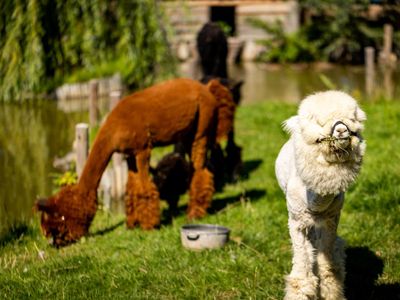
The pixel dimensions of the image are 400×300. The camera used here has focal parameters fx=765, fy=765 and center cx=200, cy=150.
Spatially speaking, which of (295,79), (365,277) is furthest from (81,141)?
(295,79)

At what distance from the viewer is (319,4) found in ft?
94.7

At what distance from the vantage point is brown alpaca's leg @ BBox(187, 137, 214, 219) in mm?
8852

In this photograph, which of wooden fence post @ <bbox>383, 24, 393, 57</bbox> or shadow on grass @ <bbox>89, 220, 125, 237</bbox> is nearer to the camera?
shadow on grass @ <bbox>89, 220, 125, 237</bbox>

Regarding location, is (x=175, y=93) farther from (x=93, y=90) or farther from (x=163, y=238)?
(x=93, y=90)

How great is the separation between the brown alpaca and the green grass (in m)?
0.22

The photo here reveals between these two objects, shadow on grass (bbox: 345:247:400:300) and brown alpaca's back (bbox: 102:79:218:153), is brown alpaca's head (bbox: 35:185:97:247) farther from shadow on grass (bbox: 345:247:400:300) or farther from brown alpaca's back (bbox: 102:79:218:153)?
shadow on grass (bbox: 345:247:400:300)

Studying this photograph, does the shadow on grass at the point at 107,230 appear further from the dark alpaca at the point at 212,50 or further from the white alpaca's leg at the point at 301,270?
the white alpaca's leg at the point at 301,270

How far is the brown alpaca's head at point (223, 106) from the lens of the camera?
935cm

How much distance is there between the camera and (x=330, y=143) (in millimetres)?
4930

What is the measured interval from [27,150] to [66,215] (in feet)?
19.7

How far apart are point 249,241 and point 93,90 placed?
6.38m

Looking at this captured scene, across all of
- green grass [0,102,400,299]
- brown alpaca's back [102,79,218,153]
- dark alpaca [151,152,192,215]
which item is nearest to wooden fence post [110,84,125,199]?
green grass [0,102,400,299]

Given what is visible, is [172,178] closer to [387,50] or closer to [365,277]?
[365,277]

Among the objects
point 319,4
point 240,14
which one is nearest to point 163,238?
point 319,4
